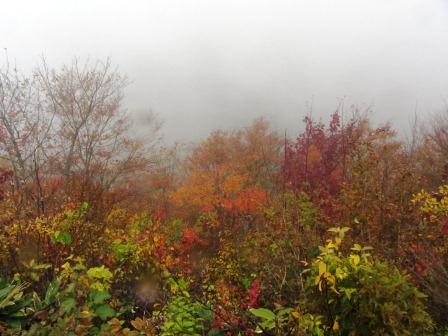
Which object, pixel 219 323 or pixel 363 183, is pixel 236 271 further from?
pixel 219 323

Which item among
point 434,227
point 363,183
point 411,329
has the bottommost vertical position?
point 411,329

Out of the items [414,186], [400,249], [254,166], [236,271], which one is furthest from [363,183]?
[254,166]

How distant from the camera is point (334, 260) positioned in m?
3.09

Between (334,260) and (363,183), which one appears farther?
(363,183)

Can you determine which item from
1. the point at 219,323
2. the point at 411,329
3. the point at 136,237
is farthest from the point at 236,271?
the point at 411,329

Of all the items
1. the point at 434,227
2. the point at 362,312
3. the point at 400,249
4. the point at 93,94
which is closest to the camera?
the point at 362,312

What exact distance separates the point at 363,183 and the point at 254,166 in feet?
89.9

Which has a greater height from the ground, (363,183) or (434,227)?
(363,183)

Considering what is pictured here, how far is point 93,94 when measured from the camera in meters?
21.8

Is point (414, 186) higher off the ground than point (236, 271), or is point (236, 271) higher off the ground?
point (414, 186)

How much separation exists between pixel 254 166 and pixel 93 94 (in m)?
17.7

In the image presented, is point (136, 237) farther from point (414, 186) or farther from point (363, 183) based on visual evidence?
point (414, 186)

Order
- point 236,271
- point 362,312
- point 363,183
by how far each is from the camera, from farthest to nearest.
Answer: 1. point 236,271
2. point 363,183
3. point 362,312

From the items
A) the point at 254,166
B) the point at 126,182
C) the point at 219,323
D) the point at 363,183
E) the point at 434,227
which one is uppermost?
the point at 254,166
